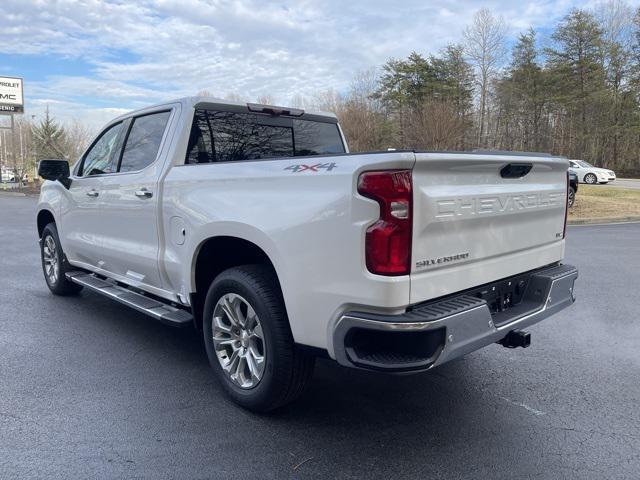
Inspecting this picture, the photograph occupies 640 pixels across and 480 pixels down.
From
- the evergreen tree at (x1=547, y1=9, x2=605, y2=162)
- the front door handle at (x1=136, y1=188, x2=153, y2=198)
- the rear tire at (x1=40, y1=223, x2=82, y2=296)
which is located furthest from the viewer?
the evergreen tree at (x1=547, y1=9, x2=605, y2=162)

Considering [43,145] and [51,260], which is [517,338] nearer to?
[51,260]

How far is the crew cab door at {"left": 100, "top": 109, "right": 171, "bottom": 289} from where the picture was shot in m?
4.11

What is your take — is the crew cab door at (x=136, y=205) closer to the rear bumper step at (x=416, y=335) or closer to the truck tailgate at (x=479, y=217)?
the rear bumper step at (x=416, y=335)

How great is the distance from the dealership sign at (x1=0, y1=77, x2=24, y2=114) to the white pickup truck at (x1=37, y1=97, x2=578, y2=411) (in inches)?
2097

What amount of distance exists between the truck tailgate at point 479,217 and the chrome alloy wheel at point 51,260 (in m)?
4.90

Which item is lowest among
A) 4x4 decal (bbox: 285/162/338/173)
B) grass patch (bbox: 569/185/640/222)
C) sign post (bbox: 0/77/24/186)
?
grass patch (bbox: 569/185/640/222)

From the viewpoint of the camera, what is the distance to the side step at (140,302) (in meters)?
3.84

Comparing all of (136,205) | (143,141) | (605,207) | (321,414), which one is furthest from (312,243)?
(605,207)

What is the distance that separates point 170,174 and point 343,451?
7.57ft

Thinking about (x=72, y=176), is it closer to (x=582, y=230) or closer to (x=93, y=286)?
(x=93, y=286)

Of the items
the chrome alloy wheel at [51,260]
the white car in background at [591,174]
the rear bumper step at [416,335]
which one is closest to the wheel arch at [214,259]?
the rear bumper step at [416,335]

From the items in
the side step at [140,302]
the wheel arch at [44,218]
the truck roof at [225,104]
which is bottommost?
the side step at [140,302]

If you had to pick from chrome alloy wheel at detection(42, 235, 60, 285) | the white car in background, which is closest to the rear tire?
chrome alloy wheel at detection(42, 235, 60, 285)

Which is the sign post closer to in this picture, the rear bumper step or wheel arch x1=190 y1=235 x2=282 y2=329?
wheel arch x1=190 y1=235 x2=282 y2=329
